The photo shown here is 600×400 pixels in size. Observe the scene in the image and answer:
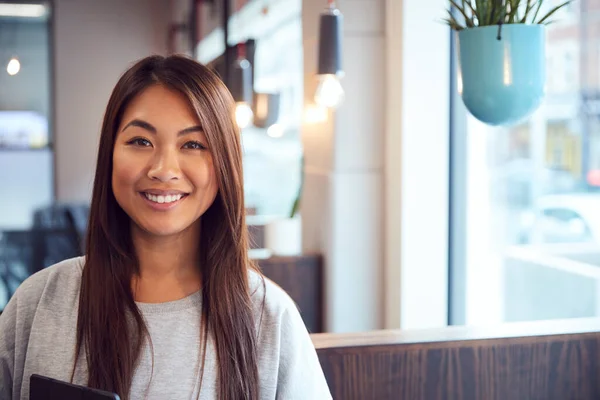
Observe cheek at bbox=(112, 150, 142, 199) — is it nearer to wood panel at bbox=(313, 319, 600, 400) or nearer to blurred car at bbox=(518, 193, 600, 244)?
wood panel at bbox=(313, 319, 600, 400)

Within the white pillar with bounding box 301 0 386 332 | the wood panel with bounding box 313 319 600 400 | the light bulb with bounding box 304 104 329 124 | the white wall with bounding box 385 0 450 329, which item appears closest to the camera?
the wood panel with bounding box 313 319 600 400

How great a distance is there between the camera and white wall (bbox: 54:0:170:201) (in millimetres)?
8484

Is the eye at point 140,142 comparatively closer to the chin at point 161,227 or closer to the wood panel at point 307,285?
the chin at point 161,227

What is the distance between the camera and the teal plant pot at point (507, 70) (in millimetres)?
1605

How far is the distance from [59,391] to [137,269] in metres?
0.28

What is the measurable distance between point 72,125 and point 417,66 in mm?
6355

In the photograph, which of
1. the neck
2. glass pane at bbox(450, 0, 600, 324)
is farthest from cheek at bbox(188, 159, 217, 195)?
glass pane at bbox(450, 0, 600, 324)

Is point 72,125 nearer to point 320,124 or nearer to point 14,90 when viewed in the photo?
point 14,90

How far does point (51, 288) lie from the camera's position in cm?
125

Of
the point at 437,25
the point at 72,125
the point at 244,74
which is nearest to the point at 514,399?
the point at 437,25

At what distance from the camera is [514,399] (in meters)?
1.80

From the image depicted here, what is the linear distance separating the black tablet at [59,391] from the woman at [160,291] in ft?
0.41

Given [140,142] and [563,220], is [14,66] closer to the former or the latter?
[563,220]

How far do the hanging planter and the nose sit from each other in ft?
2.38
